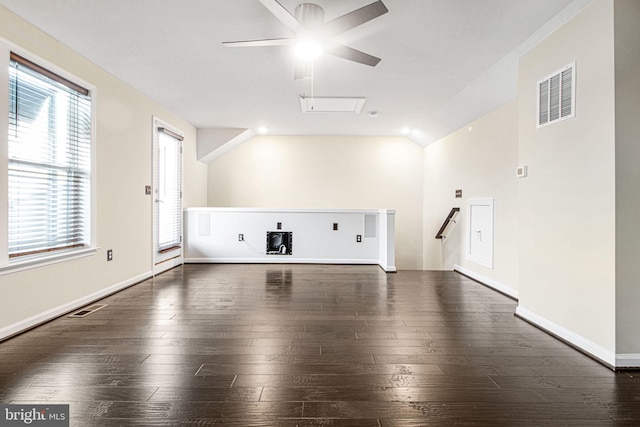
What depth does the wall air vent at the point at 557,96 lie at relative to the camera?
2.37m

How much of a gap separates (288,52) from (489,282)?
3.56 meters

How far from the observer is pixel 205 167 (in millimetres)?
6594

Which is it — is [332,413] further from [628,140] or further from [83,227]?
[83,227]

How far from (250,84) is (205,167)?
3.14m

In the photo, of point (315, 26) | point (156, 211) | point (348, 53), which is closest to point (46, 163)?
point (156, 211)

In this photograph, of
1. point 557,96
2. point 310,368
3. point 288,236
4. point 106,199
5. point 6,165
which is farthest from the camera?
point 288,236

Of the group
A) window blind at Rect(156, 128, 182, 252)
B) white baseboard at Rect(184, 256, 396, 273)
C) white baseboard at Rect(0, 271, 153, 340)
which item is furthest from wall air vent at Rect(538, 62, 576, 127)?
window blind at Rect(156, 128, 182, 252)

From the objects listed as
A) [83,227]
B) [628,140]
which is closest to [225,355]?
[83,227]

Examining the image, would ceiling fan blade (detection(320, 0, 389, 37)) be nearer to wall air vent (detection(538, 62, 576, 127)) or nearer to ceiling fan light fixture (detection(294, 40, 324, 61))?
ceiling fan light fixture (detection(294, 40, 324, 61))

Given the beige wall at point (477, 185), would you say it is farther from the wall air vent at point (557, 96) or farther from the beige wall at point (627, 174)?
the beige wall at point (627, 174)

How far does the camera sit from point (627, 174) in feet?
6.59

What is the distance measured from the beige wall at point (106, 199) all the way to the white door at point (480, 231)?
4.48 metres

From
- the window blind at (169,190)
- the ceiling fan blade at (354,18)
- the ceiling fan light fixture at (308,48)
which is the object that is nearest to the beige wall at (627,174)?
the ceiling fan blade at (354,18)

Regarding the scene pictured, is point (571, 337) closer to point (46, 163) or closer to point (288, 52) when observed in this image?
point (288, 52)
